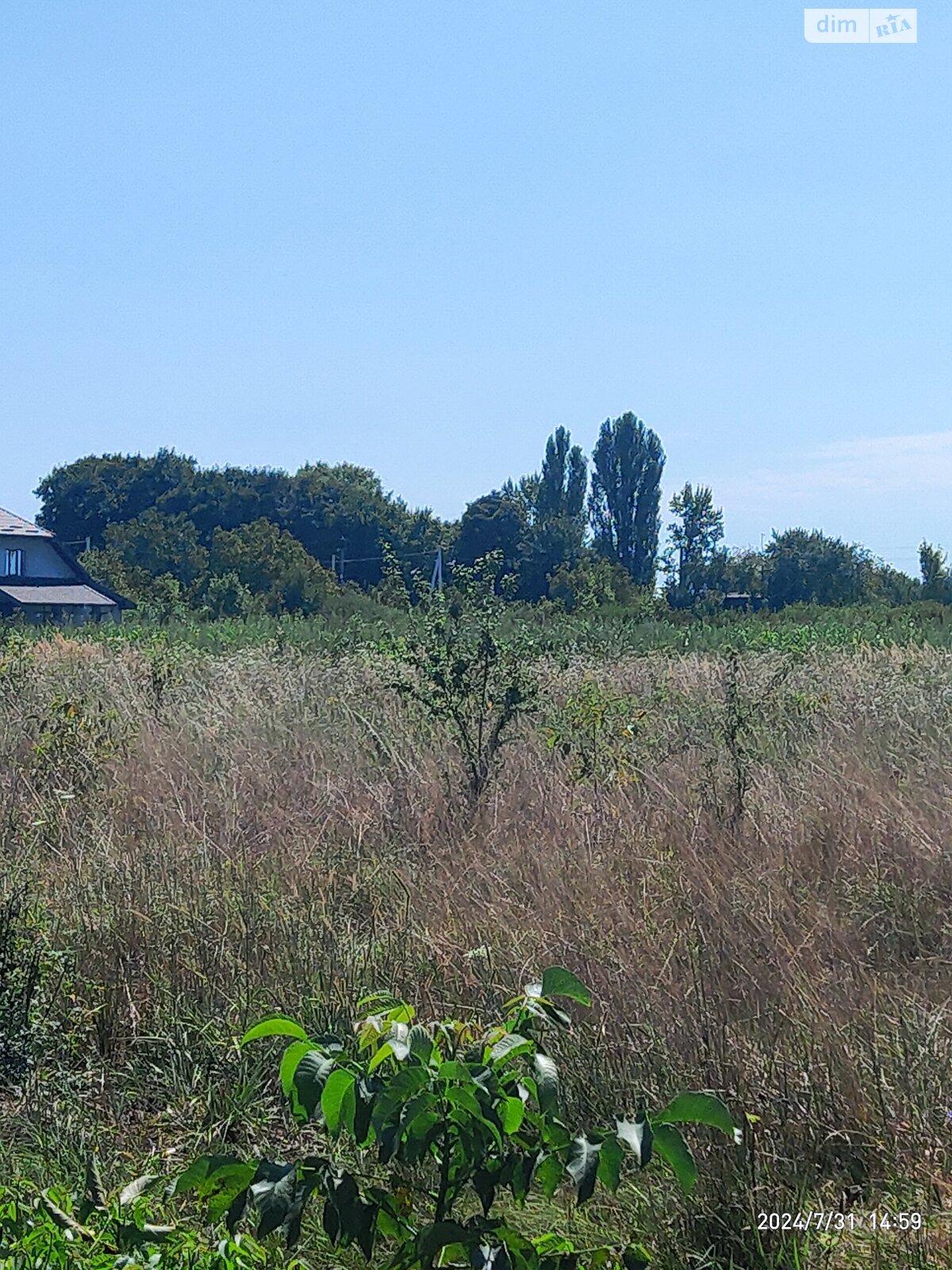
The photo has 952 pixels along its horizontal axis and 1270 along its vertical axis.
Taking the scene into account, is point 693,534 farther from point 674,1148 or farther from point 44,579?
point 674,1148

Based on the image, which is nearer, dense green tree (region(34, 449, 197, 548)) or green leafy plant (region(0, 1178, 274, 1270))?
green leafy plant (region(0, 1178, 274, 1270))

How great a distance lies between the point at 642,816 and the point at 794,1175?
3.11 m

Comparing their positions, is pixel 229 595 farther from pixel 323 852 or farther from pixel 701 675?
pixel 323 852

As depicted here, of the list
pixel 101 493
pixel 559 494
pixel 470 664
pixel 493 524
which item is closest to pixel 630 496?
pixel 559 494

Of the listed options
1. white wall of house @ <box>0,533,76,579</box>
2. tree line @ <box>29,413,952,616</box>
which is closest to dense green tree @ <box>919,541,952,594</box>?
tree line @ <box>29,413,952,616</box>

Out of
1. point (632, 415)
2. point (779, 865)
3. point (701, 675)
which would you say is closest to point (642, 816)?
point (779, 865)

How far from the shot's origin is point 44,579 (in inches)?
2126

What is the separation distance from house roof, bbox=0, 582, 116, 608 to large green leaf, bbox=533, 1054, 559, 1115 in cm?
4949

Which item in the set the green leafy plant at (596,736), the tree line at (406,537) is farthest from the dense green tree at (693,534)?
the green leafy plant at (596,736)

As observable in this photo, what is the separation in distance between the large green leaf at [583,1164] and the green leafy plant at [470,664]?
6.22 meters

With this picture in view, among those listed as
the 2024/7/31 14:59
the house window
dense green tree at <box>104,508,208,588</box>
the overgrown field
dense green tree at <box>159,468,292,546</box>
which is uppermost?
dense green tree at <box>159,468,292,546</box>

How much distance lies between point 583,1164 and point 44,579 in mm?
55486

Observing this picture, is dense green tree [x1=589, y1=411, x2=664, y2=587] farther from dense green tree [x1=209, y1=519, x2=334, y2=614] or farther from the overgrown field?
the overgrown field

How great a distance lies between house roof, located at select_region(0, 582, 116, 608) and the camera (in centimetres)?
4931
